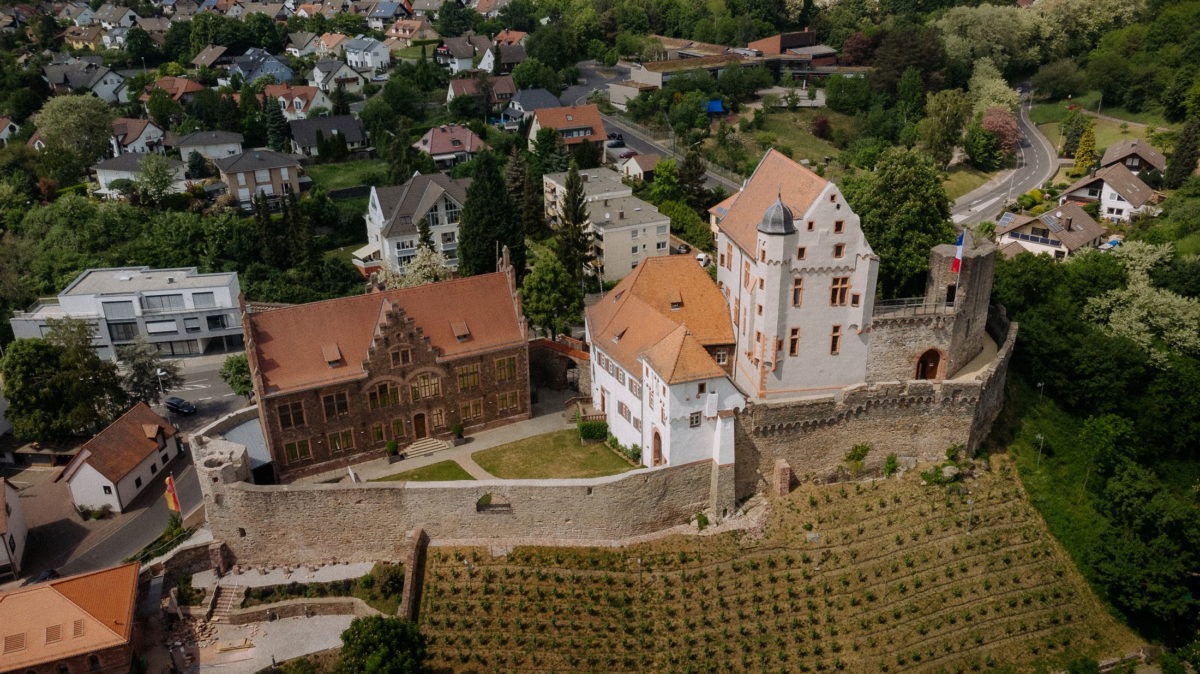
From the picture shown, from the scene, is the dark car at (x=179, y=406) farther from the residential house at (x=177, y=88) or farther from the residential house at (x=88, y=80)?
the residential house at (x=88, y=80)

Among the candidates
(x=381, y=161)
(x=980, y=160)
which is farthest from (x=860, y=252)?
(x=381, y=161)

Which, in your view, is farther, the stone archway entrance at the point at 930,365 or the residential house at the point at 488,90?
the residential house at the point at 488,90

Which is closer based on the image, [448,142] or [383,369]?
[383,369]

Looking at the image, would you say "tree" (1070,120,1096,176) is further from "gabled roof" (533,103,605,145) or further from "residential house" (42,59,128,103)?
"residential house" (42,59,128,103)

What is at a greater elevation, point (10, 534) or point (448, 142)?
point (448, 142)

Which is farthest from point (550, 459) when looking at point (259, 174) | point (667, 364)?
point (259, 174)

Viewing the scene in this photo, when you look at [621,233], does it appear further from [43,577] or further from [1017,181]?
[1017,181]

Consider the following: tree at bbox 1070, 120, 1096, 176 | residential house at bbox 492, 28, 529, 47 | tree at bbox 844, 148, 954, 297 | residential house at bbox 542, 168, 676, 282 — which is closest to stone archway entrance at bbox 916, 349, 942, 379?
tree at bbox 844, 148, 954, 297

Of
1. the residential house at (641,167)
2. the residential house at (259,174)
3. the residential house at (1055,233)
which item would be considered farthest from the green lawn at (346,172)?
the residential house at (1055,233)
